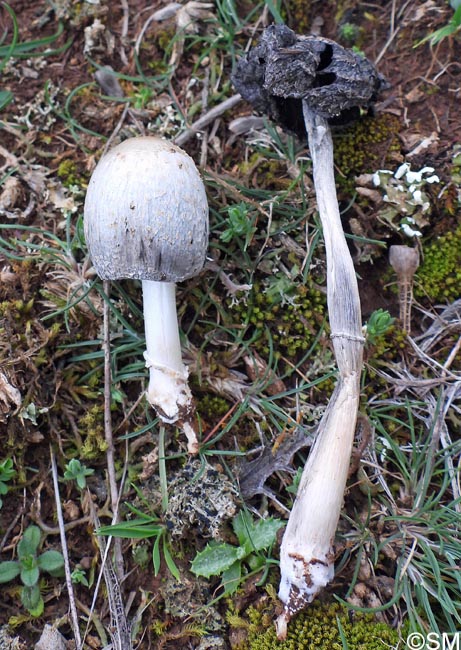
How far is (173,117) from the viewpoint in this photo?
11.4 feet

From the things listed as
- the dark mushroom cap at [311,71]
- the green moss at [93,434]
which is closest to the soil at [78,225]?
the green moss at [93,434]

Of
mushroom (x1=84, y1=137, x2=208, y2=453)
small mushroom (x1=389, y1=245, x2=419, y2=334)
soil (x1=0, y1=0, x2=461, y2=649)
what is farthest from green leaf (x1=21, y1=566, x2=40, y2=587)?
small mushroom (x1=389, y1=245, x2=419, y2=334)

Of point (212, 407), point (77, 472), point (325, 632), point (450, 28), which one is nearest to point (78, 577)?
point (77, 472)

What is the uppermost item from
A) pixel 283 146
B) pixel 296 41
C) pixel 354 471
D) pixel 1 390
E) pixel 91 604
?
pixel 296 41

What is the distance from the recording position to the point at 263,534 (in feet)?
9.22

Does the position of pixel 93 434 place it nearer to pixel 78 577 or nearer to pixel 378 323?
pixel 78 577

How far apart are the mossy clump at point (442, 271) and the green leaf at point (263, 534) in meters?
1.54

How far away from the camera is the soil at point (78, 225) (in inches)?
113

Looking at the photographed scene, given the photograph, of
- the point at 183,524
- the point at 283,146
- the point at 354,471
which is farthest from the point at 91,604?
the point at 283,146

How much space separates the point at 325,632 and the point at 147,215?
2.15 meters

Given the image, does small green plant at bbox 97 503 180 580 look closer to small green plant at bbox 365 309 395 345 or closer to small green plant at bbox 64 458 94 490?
small green plant at bbox 64 458 94 490

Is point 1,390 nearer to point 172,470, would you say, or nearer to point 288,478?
point 172,470

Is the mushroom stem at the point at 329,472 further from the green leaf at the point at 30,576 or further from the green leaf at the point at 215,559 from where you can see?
the green leaf at the point at 30,576

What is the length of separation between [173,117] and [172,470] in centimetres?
218
